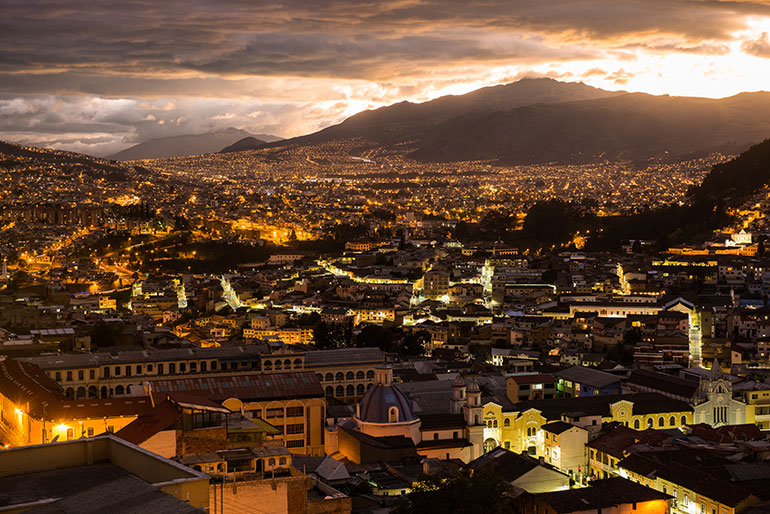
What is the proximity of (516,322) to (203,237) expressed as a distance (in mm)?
30523

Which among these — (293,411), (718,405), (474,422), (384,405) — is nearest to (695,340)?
(718,405)

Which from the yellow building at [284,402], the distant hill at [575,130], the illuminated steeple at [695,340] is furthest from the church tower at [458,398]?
the distant hill at [575,130]

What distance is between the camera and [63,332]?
1118 inches

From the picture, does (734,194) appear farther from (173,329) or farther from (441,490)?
(441,490)

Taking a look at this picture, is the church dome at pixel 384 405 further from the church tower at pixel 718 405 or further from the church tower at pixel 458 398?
the church tower at pixel 718 405

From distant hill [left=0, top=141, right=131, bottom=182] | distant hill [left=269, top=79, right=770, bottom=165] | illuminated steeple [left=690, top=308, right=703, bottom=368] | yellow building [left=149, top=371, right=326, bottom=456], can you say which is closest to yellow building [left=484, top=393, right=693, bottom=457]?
yellow building [left=149, top=371, right=326, bottom=456]

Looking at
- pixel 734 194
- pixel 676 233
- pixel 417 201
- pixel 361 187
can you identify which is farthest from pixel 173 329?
pixel 361 187

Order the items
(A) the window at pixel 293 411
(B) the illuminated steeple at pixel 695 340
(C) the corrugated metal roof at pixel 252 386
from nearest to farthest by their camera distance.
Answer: (C) the corrugated metal roof at pixel 252 386
(A) the window at pixel 293 411
(B) the illuminated steeple at pixel 695 340

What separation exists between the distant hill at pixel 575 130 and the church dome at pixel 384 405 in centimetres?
12639

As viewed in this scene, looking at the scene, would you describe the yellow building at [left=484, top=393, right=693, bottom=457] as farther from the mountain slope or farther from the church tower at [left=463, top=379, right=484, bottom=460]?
the mountain slope

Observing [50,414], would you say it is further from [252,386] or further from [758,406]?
[758,406]

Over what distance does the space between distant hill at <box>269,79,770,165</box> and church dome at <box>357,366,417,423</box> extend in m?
126

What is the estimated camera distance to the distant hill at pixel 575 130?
150 metres

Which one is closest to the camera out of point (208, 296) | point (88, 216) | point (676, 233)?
point (208, 296)
